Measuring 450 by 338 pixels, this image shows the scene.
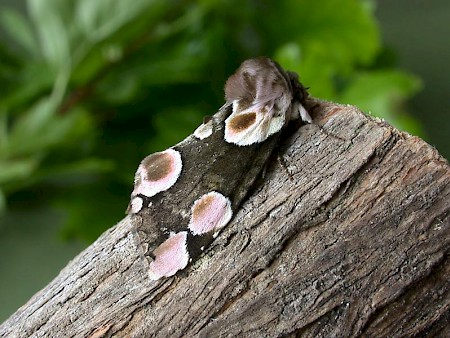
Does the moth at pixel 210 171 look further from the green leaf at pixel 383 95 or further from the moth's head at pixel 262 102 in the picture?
the green leaf at pixel 383 95

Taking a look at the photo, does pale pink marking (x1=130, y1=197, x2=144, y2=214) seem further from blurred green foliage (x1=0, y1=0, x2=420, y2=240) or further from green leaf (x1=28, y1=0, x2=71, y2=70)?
green leaf (x1=28, y1=0, x2=71, y2=70)

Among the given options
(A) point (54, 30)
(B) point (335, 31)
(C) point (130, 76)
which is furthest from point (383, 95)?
(A) point (54, 30)

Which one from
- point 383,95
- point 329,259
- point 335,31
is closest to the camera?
point 329,259

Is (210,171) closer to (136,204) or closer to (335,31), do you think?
(136,204)

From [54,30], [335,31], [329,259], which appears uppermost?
[54,30]

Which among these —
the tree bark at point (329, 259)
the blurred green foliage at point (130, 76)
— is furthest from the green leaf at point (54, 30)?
the tree bark at point (329, 259)

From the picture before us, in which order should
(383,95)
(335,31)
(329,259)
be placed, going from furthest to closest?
(335,31)
(383,95)
(329,259)

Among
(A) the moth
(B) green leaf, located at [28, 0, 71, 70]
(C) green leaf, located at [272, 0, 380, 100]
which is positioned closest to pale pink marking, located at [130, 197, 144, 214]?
(A) the moth
